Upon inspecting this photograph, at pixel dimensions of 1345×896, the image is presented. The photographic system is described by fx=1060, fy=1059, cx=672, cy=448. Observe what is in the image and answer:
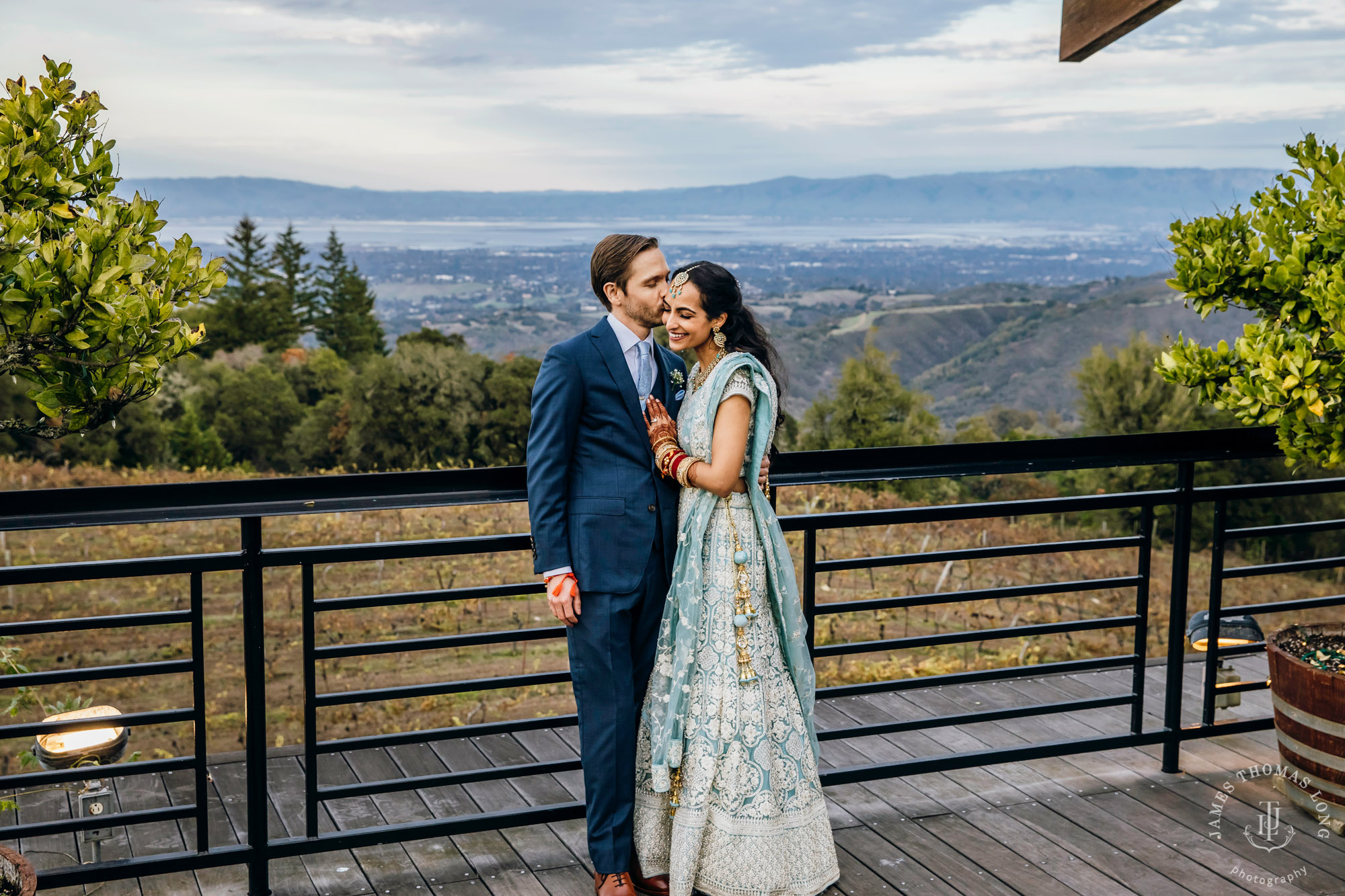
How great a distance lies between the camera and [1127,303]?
144ft

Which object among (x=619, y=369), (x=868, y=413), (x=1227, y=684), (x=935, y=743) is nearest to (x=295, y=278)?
(x=868, y=413)

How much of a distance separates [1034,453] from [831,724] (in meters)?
1.25

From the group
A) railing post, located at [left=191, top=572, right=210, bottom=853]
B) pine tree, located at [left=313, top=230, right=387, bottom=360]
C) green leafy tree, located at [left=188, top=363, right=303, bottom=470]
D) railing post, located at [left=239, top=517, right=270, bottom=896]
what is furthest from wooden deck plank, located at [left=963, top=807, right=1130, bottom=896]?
pine tree, located at [left=313, top=230, right=387, bottom=360]

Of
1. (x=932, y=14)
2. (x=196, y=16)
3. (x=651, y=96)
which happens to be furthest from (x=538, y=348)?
(x=932, y=14)

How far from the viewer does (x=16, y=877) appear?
1975mm

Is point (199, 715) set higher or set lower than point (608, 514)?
lower

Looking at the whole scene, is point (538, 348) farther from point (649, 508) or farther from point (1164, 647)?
point (649, 508)

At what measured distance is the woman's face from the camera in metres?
2.18

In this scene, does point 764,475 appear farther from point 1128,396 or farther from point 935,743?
point 1128,396

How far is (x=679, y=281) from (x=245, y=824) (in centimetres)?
185

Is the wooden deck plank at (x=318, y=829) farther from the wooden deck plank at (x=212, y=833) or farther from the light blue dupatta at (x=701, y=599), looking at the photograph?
the light blue dupatta at (x=701, y=599)

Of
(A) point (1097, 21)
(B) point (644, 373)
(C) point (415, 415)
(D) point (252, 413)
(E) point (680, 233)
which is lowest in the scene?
(D) point (252, 413)

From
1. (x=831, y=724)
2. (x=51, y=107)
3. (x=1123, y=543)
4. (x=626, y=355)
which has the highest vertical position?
(x=51, y=107)

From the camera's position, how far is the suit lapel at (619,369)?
226 centimetres
